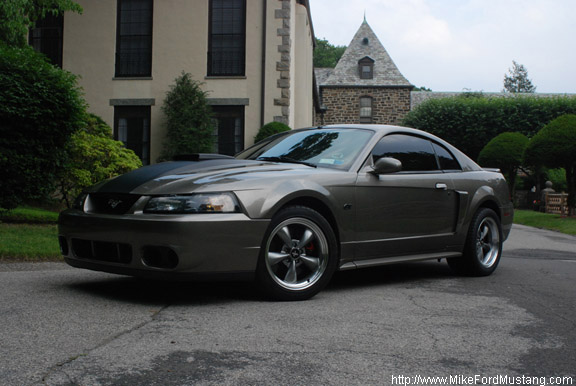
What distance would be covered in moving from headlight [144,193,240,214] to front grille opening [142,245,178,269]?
0.25 meters

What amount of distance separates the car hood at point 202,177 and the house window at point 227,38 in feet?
44.4

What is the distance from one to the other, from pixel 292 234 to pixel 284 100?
44.4ft

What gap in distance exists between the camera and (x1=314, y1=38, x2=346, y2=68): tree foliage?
76.1 m

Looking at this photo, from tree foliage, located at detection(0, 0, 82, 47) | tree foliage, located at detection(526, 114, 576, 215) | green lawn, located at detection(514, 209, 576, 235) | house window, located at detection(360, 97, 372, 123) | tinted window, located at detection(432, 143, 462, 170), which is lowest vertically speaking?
green lawn, located at detection(514, 209, 576, 235)

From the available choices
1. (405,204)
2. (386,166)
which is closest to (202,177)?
(386,166)

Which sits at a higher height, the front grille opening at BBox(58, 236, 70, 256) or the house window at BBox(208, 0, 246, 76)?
the house window at BBox(208, 0, 246, 76)

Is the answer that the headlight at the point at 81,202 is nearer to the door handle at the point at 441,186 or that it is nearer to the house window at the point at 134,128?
the door handle at the point at 441,186

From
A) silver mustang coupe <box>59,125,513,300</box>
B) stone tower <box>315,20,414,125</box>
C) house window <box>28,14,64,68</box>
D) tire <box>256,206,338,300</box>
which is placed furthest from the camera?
stone tower <box>315,20,414,125</box>

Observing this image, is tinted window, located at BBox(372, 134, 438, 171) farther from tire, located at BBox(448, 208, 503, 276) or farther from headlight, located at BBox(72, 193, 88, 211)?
headlight, located at BBox(72, 193, 88, 211)

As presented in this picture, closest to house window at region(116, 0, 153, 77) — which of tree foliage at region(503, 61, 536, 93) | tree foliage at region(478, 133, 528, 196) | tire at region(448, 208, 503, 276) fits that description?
tire at region(448, 208, 503, 276)

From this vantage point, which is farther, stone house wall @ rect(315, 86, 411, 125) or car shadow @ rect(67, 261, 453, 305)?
stone house wall @ rect(315, 86, 411, 125)

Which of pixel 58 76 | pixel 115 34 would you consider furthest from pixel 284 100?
pixel 58 76

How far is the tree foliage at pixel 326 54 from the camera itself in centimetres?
7606

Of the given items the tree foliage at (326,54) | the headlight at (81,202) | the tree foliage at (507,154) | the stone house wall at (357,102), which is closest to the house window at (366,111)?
the stone house wall at (357,102)
